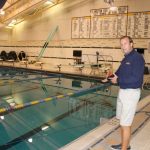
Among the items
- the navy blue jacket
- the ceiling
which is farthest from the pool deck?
the ceiling

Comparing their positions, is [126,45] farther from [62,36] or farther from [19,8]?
[19,8]

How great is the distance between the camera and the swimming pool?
3.79m

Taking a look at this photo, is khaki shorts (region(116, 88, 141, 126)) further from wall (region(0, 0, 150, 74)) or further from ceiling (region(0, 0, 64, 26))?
ceiling (region(0, 0, 64, 26))

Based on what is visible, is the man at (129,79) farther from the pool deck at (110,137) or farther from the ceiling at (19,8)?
the ceiling at (19,8)

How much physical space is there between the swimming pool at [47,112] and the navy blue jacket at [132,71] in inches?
62.7

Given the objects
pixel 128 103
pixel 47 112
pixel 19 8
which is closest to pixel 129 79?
pixel 128 103

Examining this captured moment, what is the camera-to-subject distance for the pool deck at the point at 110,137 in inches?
121

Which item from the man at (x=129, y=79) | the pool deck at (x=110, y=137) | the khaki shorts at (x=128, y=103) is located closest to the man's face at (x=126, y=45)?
the man at (x=129, y=79)

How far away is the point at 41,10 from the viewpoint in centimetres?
1259

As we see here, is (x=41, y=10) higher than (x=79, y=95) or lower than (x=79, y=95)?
higher

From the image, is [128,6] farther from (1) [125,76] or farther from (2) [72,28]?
(1) [125,76]

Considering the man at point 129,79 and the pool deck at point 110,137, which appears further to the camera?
the pool deck at point 110,137

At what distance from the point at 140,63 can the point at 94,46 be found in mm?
8394

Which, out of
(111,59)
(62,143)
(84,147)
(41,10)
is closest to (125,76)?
(84,147)
